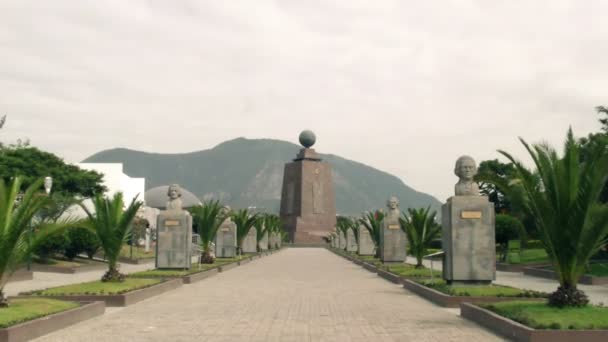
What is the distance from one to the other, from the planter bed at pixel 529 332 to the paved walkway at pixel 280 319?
0.21m

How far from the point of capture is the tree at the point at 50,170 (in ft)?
157

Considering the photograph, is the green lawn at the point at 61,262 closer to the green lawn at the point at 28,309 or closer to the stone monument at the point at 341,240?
the green lawn at the point at 28,309

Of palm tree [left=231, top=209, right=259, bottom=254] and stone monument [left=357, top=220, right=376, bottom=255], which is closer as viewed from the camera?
palm tree [left=231, top=209, right=259, bottom=254]

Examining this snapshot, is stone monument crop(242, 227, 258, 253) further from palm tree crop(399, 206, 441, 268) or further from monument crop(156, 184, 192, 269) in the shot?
palm tree crop(399, 206, 441, 268)

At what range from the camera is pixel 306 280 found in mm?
22922

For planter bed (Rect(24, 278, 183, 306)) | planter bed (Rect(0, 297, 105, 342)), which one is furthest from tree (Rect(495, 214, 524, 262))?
planter bed (Rect(0, 297, 105, 342))

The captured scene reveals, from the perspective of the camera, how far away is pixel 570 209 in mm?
11109

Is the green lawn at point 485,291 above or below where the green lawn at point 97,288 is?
above

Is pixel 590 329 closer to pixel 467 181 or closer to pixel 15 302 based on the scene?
pixel 467 181

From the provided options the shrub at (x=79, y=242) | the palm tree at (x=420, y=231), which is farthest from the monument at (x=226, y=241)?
the palm tree at (x=420, y=231)

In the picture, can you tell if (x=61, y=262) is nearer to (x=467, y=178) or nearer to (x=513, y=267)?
(x=513, y=267)

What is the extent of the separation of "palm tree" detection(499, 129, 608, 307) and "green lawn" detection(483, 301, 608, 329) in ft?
1.18

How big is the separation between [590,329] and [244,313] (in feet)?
20.5

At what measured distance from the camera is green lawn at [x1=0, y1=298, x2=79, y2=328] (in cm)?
988
